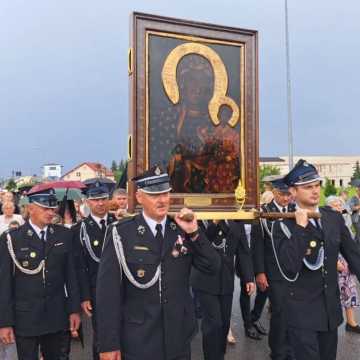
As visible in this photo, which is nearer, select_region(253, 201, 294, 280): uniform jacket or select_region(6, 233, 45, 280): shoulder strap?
select_region(6, 233, 45, 280): shoulder strap

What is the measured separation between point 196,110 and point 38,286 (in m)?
1.95

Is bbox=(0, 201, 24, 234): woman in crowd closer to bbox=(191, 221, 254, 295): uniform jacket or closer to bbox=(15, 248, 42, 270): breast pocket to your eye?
bbox=(15, 248, 42, 270): breast pocket

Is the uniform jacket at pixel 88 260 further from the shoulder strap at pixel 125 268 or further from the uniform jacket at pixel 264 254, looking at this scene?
the uniform jacket at pixel 264 254

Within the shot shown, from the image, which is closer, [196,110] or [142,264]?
[142,264]

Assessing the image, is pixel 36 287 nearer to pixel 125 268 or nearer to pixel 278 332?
pixel 125 268

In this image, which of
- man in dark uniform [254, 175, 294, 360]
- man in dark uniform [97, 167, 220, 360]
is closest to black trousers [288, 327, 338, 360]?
man in dark uniform [97, 167, 220, 360]

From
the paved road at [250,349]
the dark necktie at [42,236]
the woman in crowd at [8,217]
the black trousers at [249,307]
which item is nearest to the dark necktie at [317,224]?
the dark necktie at [42,236]

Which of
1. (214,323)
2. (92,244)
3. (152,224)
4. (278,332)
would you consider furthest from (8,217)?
(152,224)

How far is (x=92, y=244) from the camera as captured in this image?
4836 mm

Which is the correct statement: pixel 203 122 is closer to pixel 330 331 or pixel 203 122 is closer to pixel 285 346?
pixel 330 331

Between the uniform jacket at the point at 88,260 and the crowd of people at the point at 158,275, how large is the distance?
0.01 meters

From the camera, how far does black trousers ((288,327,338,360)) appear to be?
3.44m

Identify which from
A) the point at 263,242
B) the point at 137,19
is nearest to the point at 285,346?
the point at 263,242

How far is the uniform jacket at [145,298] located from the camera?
9.74 feet
